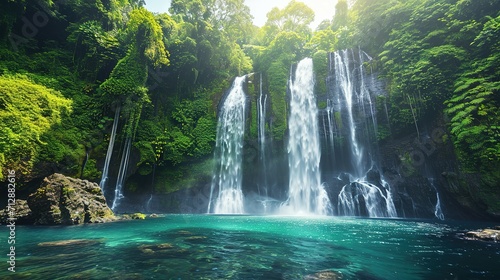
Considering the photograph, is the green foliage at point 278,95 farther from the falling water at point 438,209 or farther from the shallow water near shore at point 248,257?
the shallow water near shore at point 248,257

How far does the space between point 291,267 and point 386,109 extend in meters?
16.4

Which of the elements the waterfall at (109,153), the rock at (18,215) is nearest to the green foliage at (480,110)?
the rock at (18,215)

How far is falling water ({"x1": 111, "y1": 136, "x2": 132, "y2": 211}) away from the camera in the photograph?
17592 mm

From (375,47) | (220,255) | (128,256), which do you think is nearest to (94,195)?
(128,256)

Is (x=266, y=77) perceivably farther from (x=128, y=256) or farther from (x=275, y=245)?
(x=128, y=256)

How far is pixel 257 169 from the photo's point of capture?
2048 cm

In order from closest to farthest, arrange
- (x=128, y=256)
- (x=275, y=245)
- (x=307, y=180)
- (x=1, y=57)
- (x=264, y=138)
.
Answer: (x=128, y=256)
(x=275, y=245)
(x=1, y=57)
(x=307, y=180)
(x=264, y=138)

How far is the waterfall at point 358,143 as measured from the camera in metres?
15.9

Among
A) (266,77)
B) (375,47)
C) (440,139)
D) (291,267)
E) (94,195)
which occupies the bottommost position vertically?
(291,267)

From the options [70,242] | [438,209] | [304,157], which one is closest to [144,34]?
[304,157]

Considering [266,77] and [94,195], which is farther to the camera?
[266,77]

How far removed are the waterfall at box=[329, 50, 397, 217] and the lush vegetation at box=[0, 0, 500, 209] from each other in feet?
4.70

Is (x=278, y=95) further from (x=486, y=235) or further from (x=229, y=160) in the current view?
(x=486, y=235)

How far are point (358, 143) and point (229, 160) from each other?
34.2 feet
